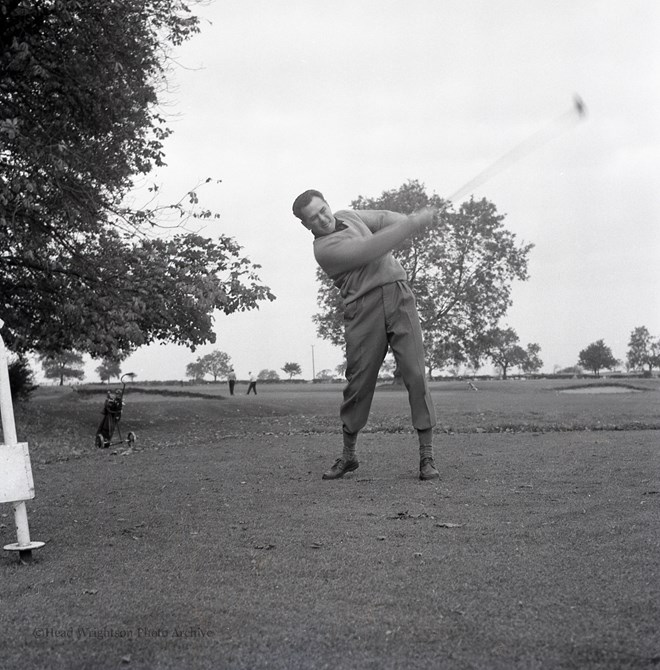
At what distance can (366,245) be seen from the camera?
495 centimetres

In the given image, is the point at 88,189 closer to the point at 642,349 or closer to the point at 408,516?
the point at 408,516

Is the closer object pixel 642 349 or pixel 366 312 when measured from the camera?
pixel 366 312

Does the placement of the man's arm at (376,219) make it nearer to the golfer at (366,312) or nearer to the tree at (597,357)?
the golfer at (366,312)

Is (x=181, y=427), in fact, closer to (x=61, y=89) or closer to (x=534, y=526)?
(x=61, y=89)

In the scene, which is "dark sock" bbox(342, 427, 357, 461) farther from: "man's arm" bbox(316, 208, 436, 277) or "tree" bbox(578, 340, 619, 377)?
"tree" bbox(578, 340, 619, 377)

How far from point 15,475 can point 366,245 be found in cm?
275

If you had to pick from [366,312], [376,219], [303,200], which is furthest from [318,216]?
[366,312]

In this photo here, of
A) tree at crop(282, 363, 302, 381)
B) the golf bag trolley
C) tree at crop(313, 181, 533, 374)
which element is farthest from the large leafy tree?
tree at crop(282, 363, 302, 381)

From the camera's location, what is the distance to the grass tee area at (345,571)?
6.47ft

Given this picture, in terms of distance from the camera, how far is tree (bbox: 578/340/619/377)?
99.8 metres

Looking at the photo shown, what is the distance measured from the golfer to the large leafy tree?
27.2 ft

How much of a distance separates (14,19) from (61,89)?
147 centimetres

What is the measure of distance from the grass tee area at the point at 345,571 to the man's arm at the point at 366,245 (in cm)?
159

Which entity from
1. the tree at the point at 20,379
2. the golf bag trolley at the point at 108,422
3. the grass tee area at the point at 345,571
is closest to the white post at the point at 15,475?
the grass tee area at the point at 345,571
